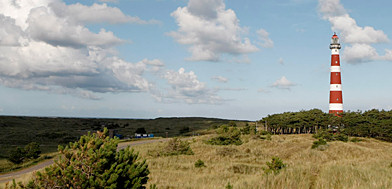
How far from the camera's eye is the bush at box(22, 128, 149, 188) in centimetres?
933

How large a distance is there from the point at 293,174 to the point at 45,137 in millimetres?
70127

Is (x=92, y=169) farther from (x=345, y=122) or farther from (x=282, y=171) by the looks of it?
(x=345, y=122)

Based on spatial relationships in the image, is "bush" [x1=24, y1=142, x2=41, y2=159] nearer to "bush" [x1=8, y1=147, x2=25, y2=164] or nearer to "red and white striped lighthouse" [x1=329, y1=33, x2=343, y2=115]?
"bush" [x1=8, y1=147, x2=25, y2=164]

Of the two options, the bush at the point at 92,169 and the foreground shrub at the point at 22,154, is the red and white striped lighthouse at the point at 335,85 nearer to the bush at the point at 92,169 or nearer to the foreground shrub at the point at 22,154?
the foreground shrub at the point at 22,154

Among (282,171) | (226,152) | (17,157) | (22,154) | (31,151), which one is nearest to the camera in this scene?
(282,171)

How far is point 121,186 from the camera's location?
1009 cm

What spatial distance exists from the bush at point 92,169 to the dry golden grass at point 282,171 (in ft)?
14.1

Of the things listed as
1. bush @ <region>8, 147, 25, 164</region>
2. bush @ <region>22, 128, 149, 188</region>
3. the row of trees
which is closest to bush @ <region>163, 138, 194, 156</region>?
bush @ <region>8, 147, 25, 164</region>

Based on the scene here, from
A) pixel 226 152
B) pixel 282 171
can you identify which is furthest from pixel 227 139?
pixel 282 171

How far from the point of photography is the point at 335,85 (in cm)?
5819

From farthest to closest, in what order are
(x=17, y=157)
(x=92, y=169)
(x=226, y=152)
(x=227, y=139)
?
1. (x=227, y=139)
2. (x=17, y=157)
3. (x=226, y=152)
4. (x=92, y=169)

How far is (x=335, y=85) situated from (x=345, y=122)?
7.18 metres

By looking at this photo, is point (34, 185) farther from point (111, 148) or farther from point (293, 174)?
point (293, 174)

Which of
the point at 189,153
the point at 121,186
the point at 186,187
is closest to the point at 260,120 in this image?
the point at 189,153
